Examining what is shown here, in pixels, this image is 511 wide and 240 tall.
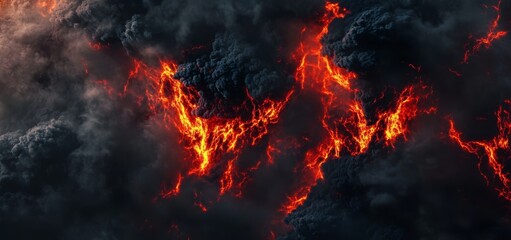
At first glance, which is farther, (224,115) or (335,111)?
(335,111)

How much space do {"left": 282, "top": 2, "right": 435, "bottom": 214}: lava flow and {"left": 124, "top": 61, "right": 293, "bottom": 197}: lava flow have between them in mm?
1983

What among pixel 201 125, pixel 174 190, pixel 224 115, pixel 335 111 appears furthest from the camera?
pixel 174 190

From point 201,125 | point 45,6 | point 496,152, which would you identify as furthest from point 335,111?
point 45,6

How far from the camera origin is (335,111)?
24.8 meters

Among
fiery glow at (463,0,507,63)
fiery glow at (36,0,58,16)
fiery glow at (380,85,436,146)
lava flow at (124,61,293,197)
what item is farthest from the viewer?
fiery glow at (36,0,58,16)

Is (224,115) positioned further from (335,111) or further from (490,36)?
(490,36)

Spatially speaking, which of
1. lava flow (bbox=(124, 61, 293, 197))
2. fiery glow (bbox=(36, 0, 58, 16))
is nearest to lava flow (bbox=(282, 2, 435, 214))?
lava flow (bbox=(124, 61, 293, 197))

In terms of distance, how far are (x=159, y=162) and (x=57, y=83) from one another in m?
7.14

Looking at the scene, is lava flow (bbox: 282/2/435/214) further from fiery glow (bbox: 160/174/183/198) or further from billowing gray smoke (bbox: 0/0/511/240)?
fiery glow (bbox: 160/174/183/198)

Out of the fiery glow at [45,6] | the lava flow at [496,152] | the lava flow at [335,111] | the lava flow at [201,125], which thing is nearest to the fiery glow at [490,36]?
the lava flow at [335,111]

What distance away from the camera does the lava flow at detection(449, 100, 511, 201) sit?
873 inches

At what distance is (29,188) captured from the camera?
2544cm

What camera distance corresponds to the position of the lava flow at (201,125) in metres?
25.3

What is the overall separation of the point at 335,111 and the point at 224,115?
524cm
